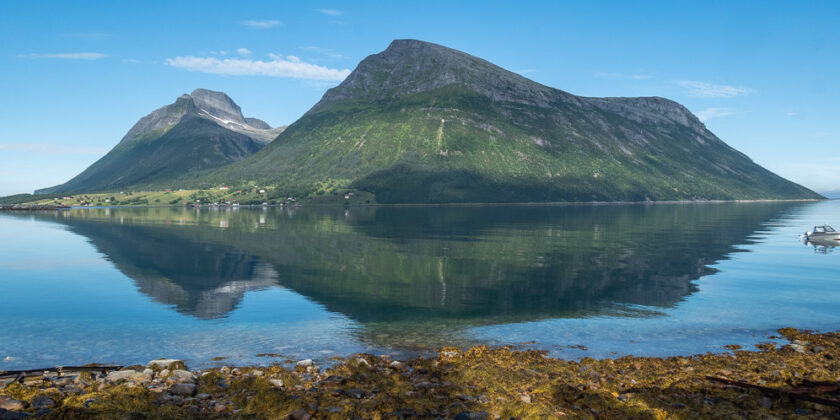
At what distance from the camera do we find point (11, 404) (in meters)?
19.1

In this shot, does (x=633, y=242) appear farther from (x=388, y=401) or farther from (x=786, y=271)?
(x=388, y=401)

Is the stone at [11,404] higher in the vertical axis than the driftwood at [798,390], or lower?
higher

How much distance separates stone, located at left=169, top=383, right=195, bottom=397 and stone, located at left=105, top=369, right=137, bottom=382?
3090 mm

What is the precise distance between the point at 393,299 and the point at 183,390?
24770mm

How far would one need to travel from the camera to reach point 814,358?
28.4 m

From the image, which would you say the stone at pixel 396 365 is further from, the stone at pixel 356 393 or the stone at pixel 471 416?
the stone at pixel 471 416

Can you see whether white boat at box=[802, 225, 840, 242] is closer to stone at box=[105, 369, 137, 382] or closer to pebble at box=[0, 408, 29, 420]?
stone at box=[105, 369, 137, 382]

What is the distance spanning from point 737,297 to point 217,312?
46132mm

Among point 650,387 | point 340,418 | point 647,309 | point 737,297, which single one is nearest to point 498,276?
point 647,309

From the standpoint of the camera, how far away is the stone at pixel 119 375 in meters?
23.2

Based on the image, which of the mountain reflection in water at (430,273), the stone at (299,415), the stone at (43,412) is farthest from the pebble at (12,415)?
the mountain reflection in water at (430,273)

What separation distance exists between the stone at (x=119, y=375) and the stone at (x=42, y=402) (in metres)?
2.89

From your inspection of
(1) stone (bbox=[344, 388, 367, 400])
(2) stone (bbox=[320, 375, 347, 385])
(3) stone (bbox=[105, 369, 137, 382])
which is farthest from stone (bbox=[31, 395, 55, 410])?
(1) stone (bbox=[344, 388, 367, 400])

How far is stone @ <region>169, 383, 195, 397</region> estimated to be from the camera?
71.6 ft
